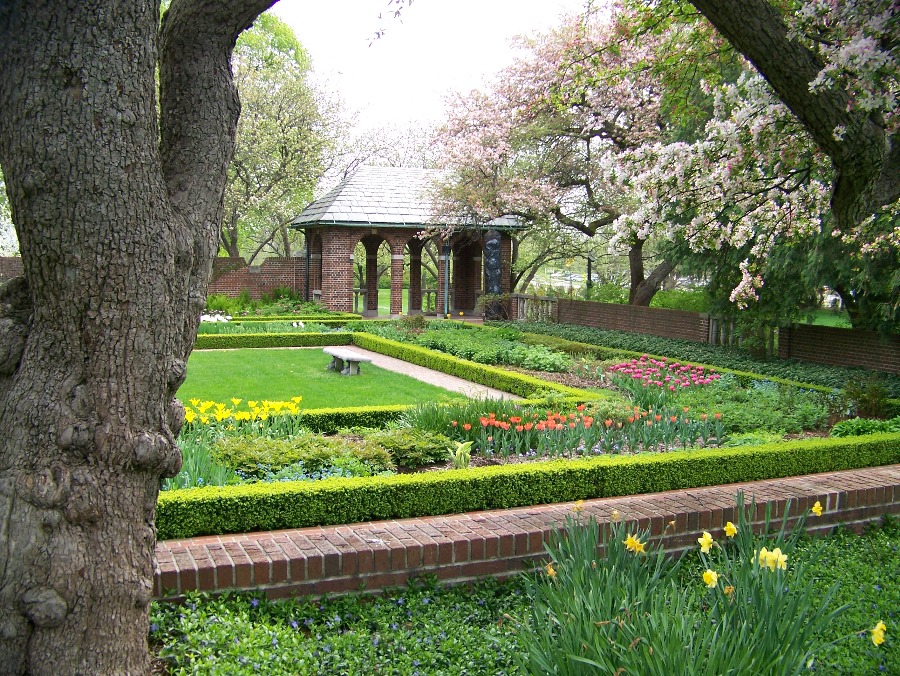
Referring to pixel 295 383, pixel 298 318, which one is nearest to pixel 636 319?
pixel 298 318

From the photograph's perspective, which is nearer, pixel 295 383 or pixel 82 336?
pixel 82 336

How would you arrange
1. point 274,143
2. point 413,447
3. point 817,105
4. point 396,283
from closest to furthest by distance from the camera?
point 817,105, point 413,447, point 396,283, point 274,143

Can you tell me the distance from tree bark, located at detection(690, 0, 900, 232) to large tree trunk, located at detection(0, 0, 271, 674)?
8.58ft

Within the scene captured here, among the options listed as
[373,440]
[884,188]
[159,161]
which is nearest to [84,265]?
[159,161]

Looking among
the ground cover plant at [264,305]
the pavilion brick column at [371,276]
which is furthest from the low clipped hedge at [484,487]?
the pavilion brick column at [371,276]

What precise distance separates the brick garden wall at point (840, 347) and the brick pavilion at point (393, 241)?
12572mm

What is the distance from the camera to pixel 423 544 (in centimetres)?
435

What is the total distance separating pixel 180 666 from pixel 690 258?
14764 mm

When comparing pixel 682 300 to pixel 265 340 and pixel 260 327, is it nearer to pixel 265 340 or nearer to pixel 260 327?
pixel 265 340

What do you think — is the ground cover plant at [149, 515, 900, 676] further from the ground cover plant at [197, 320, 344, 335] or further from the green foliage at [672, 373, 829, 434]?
the ground cover plant at [197, 320, 344, 335]

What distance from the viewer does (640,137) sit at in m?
20.1

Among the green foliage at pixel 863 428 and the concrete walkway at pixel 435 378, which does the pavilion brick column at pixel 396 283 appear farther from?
the green foliage at pixel 863 428

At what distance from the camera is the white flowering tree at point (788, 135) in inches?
155

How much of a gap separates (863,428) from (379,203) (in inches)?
873
